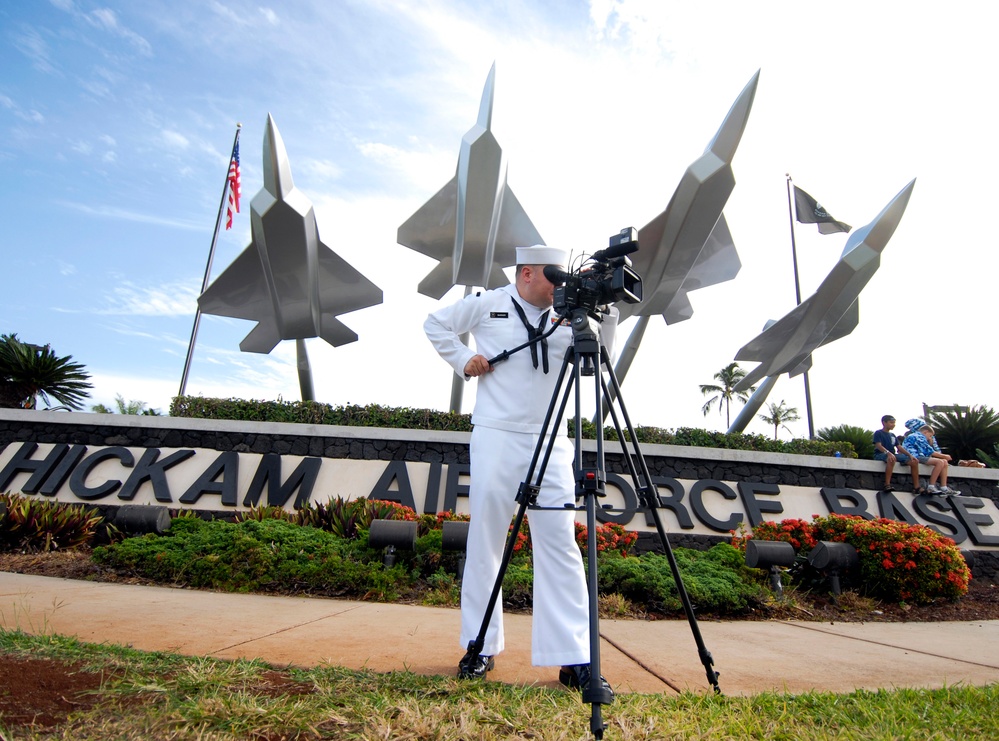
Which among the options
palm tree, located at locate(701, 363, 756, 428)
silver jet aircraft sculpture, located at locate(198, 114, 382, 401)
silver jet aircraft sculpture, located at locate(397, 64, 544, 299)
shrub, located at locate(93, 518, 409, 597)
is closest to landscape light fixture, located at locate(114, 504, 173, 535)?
shrub, located at locate(93, 518, 409, 597)

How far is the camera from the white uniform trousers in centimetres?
248

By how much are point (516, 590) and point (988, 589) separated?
21.1ft

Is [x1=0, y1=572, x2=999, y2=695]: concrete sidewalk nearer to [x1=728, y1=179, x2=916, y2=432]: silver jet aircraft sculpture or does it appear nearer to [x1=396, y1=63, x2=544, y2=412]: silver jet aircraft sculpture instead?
[x1=396, y1=63, x2=544, y2=412]: silver jet aircraft sculpture

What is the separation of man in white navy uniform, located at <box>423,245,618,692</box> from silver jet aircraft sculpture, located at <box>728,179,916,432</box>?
9.34m

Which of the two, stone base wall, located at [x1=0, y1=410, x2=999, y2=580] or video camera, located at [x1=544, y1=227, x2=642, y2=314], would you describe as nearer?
video camera, located at [x1=544, y1=227, x2=642, y2=314]

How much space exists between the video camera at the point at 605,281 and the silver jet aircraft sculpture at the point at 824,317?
378 inches

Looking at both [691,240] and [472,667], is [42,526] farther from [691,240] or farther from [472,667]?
[691,240]

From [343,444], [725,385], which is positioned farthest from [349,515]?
[725,385]

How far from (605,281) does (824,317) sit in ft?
34.1

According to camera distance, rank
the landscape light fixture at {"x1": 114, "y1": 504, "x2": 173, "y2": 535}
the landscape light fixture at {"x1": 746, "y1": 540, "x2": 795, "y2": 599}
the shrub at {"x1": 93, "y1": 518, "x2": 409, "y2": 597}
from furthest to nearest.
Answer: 1. the landscape light fixture at {"x1": 114, "y1": 504, "x2": 173, "y2": 535}
2. the landscape light fixture at {"x1": 746, "y1": 540, "x2": 795, "y2": 599}
3. the shrub at {"x1": 93, "y1": 518, "x2": 409, "y2": 597}

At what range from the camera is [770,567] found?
5.70 meters

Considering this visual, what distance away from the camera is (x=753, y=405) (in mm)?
12070

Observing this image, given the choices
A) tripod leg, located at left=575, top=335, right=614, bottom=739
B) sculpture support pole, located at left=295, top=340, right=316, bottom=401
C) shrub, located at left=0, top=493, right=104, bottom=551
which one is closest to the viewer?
tripod leg, located at left=575, top=335, right=614, bottom=739

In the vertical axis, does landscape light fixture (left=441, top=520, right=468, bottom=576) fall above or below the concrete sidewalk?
above
